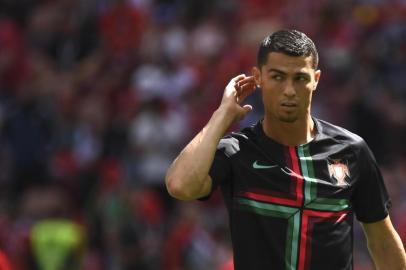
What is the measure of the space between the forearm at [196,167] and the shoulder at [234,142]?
12 centimetres

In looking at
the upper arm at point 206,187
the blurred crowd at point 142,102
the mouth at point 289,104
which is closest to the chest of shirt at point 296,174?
the upper arm at point 206,187

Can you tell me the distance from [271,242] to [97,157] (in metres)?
7.21

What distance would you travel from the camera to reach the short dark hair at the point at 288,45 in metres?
5.19

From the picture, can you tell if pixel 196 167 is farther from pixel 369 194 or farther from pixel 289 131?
pixel 369 194

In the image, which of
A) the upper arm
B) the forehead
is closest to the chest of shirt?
the upper arm

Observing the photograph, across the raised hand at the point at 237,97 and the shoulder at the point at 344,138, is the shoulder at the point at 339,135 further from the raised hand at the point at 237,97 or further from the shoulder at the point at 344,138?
the raised hand at the point at 237,97

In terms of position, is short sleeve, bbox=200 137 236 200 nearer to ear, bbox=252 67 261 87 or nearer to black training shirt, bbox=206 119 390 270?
black training shirt, bbox=206 119 390 270

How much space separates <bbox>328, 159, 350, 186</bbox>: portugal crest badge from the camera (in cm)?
526

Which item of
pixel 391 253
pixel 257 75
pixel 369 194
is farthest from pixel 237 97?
pixel 391 253

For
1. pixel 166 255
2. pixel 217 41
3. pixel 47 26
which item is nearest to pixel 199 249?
pixel 166 255

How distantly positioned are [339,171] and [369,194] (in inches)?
7.0

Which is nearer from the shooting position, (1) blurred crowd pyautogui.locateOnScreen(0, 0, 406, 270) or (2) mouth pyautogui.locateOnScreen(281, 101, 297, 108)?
(2) mouth pyautogui.locateOnScreen(281, 101, 297, 108)

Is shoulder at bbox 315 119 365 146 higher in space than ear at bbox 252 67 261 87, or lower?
lower

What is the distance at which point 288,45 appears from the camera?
205 inches
